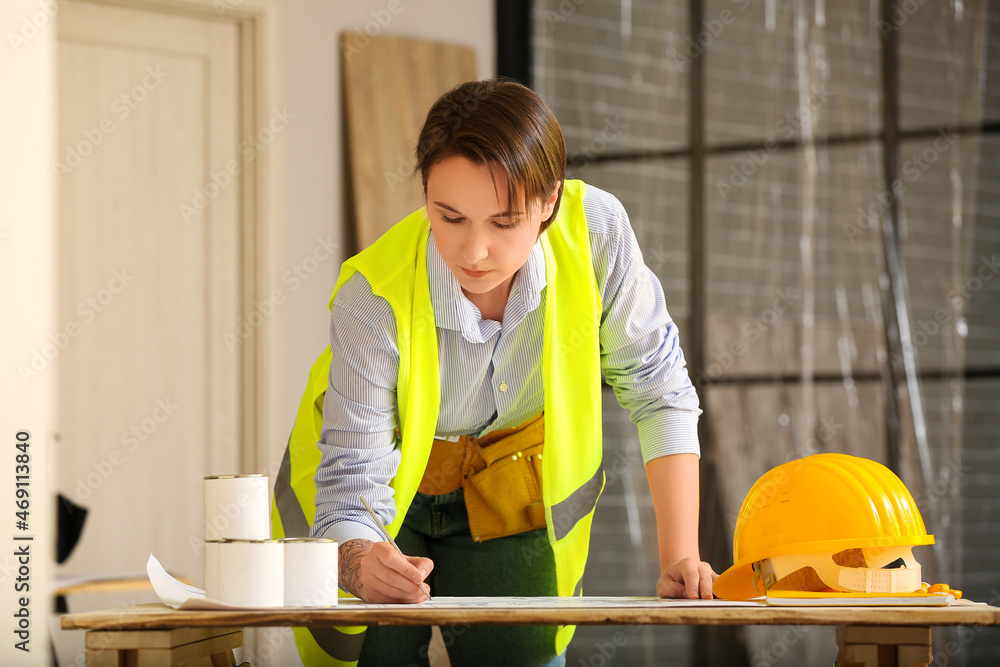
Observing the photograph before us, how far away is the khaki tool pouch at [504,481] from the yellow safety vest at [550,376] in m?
0.07

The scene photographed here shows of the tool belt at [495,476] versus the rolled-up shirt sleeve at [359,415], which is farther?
the tool belt at [495,476]

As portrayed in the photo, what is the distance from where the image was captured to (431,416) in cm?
158

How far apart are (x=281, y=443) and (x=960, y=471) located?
2.27 m

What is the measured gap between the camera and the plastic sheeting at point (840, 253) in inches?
129

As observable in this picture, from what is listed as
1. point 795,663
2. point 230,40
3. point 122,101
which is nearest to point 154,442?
point 122,101

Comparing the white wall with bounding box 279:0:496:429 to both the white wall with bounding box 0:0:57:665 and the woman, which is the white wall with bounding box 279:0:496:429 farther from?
the woman

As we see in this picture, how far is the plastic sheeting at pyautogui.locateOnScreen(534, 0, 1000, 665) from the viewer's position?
328cm

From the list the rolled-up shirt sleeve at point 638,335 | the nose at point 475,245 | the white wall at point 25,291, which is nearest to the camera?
the nose at point 475,245

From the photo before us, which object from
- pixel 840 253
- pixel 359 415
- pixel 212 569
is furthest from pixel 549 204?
pixel 840 253

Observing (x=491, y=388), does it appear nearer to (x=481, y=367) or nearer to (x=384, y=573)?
(x=481, y=367)

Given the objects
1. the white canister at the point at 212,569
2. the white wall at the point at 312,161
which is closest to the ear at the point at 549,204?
the white canister at the point at 212,569

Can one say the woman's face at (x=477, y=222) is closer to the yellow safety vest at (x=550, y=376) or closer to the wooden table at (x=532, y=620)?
the yellow safety vest at (x=550, y=376)

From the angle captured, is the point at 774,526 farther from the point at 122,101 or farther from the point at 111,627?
the point at 122,101

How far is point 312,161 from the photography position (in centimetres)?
354
